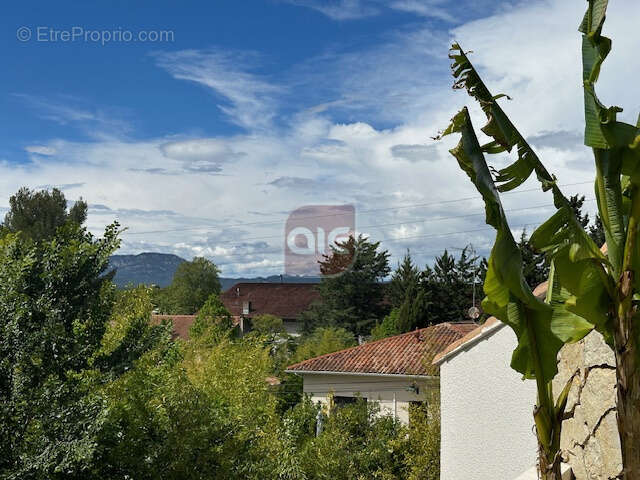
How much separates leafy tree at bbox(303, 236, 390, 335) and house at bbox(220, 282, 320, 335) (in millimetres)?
7967

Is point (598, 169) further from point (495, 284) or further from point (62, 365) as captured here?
point (62, 365)

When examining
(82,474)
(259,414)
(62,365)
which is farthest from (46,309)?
(259,414)

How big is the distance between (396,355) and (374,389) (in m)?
1.31

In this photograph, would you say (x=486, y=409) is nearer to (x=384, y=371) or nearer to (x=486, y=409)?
(x=486, y=409)

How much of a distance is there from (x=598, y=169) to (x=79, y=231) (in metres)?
7.16

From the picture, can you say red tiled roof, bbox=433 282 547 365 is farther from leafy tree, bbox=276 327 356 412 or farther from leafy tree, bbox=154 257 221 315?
leafy tree, bbox=154 257 221 315

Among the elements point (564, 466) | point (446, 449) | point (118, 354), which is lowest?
point (446, 449)

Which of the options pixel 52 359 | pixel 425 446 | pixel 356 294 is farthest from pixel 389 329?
pixel 52 359

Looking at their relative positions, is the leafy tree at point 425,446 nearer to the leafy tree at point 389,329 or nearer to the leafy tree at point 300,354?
the leafy tree at point 300,354

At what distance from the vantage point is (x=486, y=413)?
10.5 metres

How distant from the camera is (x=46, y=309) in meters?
7.60

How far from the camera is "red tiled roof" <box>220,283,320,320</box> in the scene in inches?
2188

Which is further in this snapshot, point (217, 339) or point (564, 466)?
point (217, 339)

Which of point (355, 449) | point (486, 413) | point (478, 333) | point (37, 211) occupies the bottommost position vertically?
A: point (355, 449)
